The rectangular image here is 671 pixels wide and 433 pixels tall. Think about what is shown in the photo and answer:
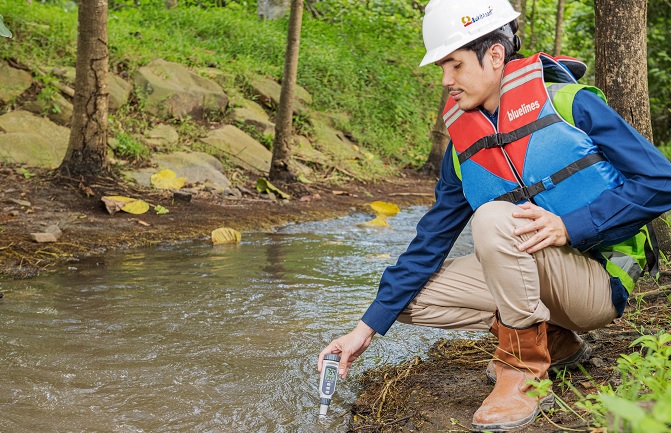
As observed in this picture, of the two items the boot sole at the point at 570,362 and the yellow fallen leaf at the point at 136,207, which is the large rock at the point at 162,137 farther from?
the boot sole at the point at 570,362

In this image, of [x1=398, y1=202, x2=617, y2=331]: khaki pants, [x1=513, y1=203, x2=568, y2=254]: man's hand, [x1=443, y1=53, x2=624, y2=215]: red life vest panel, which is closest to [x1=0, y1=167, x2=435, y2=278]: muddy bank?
[x1=398, y1=202, x2=617, y2=331]: khaki pants

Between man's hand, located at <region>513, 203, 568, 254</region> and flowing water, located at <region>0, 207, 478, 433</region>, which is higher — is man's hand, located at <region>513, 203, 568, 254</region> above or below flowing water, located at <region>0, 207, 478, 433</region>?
above

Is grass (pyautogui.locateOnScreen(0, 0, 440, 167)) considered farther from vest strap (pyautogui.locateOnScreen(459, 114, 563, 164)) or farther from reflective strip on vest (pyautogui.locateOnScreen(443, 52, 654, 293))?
reflective strip on vest (pyautogui.locateOnScreen(443, 52, 654, 293))

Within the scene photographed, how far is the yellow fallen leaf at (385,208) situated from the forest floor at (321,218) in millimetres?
180

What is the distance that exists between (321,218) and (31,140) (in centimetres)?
321

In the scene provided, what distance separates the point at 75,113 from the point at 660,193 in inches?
229

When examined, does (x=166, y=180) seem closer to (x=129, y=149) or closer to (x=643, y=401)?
(x=129, y=149)

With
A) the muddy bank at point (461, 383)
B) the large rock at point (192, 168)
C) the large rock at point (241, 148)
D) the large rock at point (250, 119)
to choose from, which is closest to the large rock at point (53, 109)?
the large rock at point (192, 168)

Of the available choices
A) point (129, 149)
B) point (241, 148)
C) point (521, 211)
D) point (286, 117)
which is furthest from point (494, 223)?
point (241, 148)

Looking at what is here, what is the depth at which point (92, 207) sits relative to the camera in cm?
676

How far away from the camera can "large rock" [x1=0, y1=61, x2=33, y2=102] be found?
8492 mm

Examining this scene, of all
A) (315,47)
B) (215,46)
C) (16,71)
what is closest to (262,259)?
(16,71)

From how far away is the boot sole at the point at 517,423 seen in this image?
2451 mm

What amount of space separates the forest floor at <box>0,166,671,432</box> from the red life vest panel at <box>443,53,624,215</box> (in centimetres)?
72
